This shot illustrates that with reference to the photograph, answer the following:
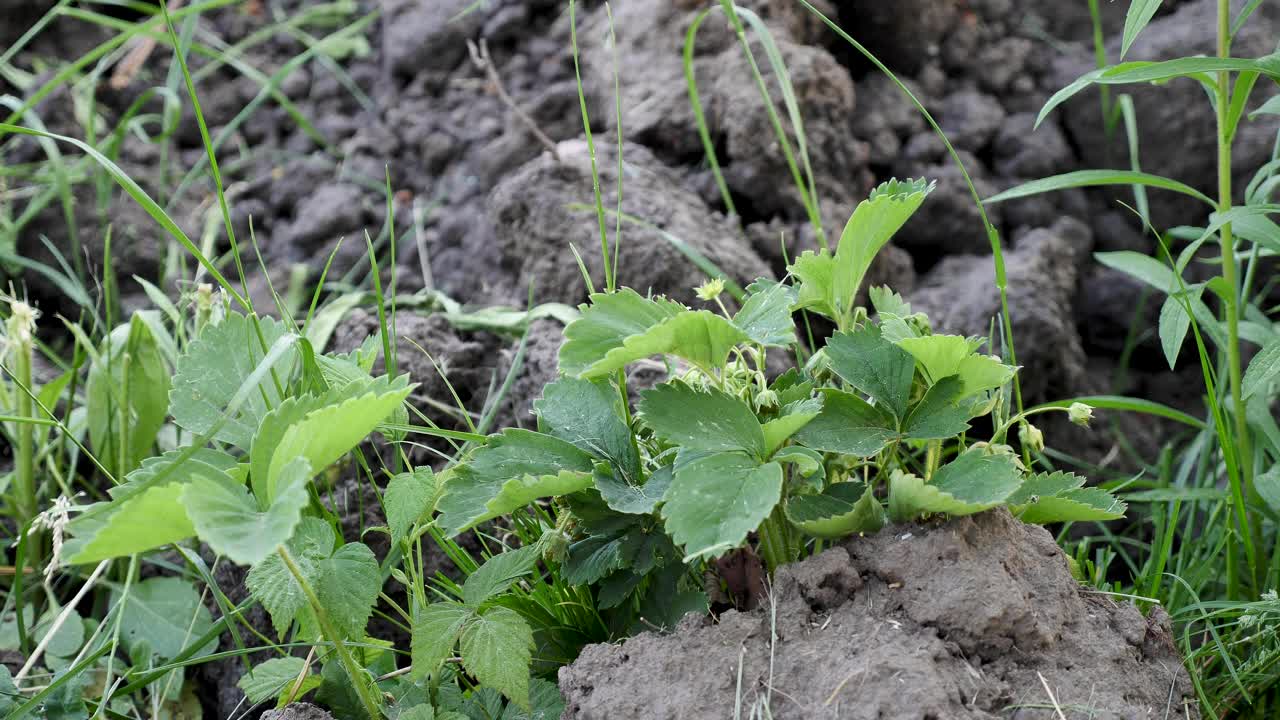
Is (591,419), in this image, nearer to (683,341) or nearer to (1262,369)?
(683,341)

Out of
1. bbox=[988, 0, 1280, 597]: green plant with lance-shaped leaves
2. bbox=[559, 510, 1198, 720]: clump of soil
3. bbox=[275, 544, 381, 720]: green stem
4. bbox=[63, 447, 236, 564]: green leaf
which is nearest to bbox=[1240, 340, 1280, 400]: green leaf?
bbox=[988, 0, 1280, 597]: green plant with lance-shaped leaves

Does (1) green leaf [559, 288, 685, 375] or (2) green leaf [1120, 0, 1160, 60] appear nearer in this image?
(1) green leaf [559, 288, 685, 375]

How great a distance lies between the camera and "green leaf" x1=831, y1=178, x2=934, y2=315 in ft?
3.83

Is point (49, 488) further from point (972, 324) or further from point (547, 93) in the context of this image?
point (972, 324)

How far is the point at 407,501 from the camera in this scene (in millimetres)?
1199

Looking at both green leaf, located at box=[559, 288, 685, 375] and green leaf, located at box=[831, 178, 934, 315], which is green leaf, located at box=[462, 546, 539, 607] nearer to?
green leaf, located at box=[559, 288, 685, 375]

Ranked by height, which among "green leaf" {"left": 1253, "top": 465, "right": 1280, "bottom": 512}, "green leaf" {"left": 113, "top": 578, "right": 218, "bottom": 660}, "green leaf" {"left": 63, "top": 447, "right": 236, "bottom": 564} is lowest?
"green leaf" {"left": 113, "top": 578, "right": 218, "bottom": 660}

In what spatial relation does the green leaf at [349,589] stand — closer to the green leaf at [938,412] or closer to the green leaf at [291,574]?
the green leaf at [291,574]

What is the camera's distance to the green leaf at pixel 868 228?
3.83 ft

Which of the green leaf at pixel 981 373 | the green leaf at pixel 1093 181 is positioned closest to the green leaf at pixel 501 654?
the green leaf at pixel 981 373

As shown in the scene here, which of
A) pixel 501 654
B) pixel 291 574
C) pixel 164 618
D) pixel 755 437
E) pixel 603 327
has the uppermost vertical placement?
pixel 603 327

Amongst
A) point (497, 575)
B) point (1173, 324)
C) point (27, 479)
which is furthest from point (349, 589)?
point (1173, 324)

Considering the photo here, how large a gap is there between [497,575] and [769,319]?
0.43m

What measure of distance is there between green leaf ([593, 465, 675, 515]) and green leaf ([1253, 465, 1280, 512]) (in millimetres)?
895
